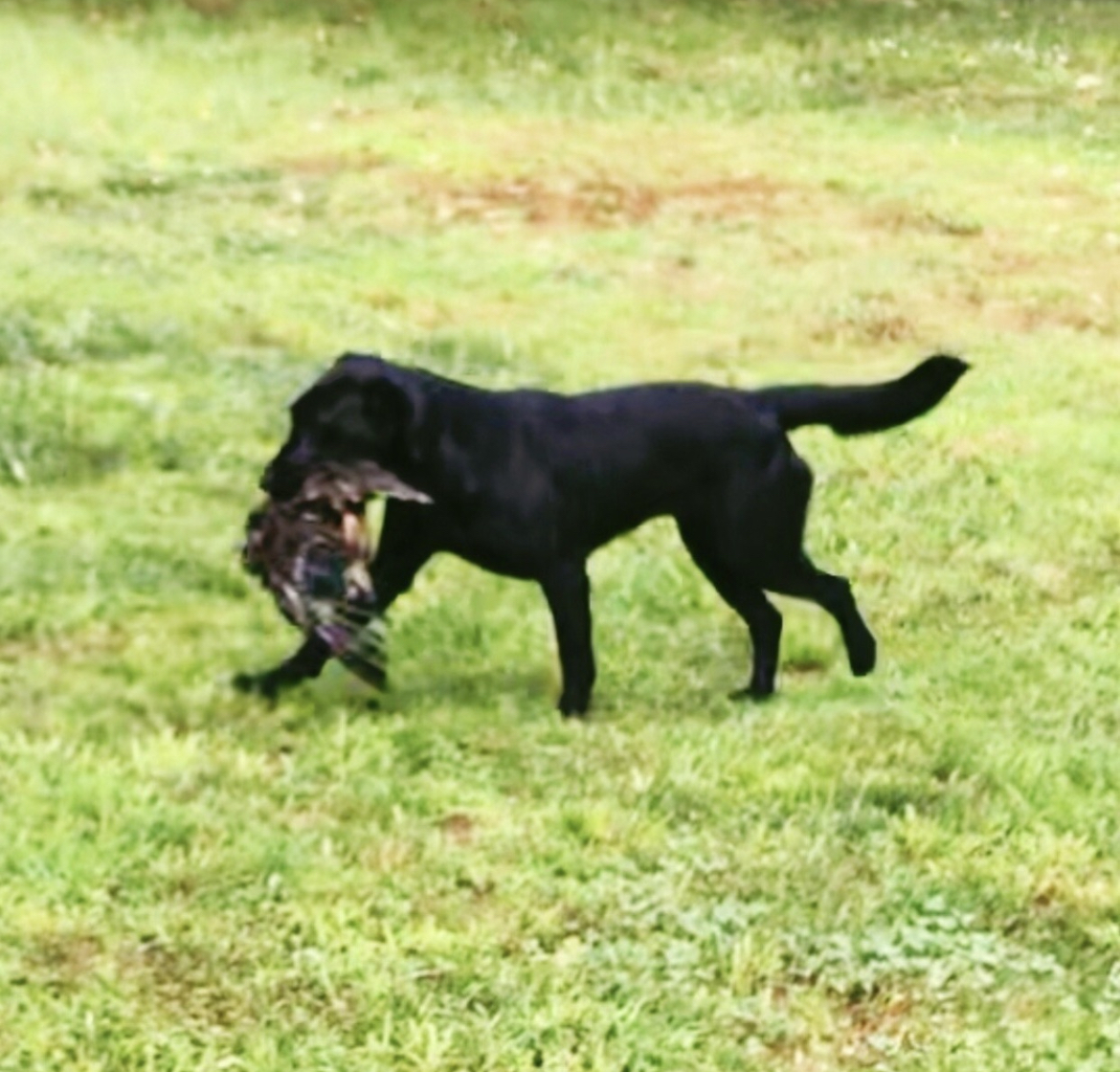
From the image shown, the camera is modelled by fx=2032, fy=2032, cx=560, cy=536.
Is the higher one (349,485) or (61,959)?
(349,485)

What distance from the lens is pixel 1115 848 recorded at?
5426 mm

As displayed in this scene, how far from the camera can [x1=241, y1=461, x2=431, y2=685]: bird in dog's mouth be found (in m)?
5.54

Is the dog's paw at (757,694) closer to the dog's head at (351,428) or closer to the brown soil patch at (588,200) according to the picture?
the dog's head at (351,428)

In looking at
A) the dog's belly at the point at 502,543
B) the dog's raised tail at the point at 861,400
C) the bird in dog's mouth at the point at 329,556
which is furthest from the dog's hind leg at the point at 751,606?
the bird in dog's mouth at the point at 329,556

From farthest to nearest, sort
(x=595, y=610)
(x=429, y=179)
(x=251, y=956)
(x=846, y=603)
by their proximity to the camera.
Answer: (x=429, y=179) < (x=595, y=610) < (x=846, y=603) < (x=251, y=956)

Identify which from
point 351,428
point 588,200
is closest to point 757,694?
point 351,428

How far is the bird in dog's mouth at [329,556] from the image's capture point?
218 inches

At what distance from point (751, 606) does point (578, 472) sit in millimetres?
818

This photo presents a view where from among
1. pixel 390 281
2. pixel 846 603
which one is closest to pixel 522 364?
pixel 390 281

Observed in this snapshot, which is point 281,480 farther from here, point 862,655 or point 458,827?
point 862,655

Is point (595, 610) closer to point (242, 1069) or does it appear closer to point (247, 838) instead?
point (247, 838)

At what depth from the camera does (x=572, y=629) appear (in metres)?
5.90

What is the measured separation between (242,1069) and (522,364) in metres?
7.16

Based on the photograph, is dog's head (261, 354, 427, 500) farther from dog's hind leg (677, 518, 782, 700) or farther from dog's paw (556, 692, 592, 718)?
dog's hind leg (677, 518, 782, 700)
